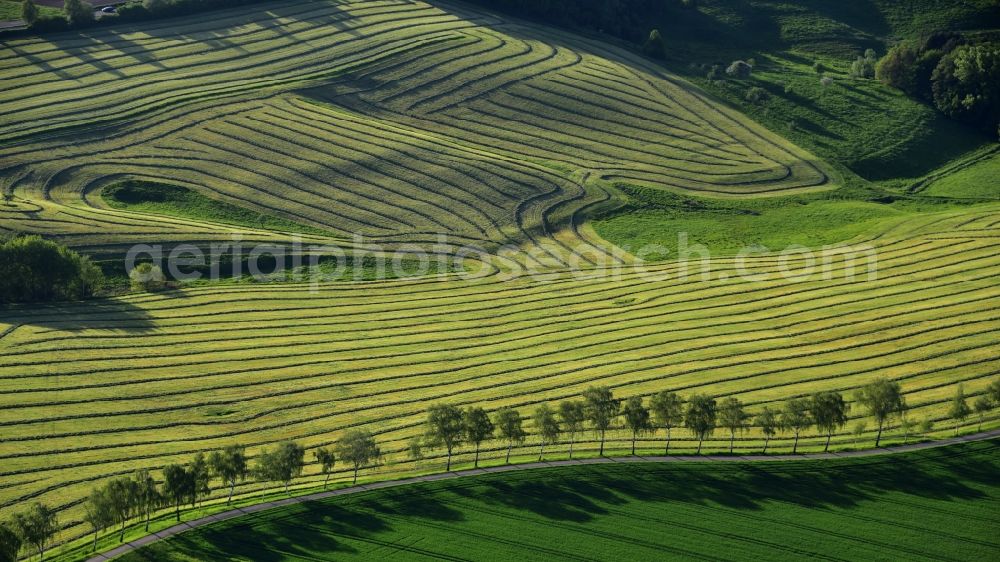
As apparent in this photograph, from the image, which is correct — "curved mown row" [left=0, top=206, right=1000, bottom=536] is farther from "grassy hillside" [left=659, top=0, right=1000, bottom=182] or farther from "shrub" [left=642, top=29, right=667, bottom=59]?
"shrub" [left=642, top=29, right=667, bottom=59]

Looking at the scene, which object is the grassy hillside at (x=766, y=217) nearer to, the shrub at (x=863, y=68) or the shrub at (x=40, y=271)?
the shrub at (x=863, y=68)

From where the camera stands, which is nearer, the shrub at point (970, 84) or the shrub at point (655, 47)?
the shrub at point (970, 84)

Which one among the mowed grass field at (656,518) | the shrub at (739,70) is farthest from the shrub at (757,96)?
the mowed grass field at (656,518)

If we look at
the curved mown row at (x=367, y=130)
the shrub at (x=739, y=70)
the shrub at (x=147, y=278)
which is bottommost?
the shrub at (x=147, y=278)

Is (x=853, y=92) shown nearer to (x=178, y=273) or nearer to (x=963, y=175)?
(x=963, y=175)

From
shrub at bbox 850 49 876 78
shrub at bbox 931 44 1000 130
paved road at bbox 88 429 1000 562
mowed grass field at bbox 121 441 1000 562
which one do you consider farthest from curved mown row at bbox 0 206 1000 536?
shrub at bbox 850 49 876 78

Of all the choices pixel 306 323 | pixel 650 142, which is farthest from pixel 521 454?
pixel 650 142
